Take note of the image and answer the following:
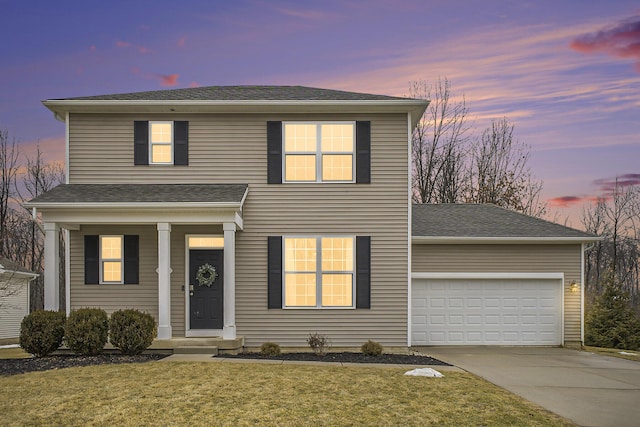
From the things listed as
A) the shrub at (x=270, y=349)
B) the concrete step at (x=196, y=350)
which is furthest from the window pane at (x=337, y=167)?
the concrete step at (x=196, y=350)

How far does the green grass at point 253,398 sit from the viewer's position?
738 centimetres

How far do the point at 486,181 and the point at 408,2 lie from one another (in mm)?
15320

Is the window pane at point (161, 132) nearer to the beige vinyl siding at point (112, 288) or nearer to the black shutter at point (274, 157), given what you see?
the beige vinyl siding at point (112, 288)

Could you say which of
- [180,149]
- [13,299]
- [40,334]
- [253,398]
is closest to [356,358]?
[253,398]

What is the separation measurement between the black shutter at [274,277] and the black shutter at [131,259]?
3248 millimetres

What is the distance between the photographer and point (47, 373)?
1003cm

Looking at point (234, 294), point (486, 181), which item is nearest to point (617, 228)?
point (486, 181)

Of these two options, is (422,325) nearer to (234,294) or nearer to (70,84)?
(234,294)

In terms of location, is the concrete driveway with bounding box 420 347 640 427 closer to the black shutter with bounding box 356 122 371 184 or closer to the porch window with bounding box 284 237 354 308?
the porch window with bounding box 284 237 354 308

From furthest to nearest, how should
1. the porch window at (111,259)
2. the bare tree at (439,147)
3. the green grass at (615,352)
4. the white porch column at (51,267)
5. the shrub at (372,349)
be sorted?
the bare tree at (439,147) → the green grass at (615,352) → the porch window at (111,259) → the shrub at (372,349) → the white porch column at (51,267)

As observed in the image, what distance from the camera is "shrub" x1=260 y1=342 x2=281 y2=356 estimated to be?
1239 cm

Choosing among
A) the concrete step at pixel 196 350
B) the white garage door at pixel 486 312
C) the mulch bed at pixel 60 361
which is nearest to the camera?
the mulch bed at pixel 60 361

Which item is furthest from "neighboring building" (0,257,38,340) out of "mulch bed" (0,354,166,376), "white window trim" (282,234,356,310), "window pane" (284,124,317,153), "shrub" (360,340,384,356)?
"shrub" (360,340,384,356)

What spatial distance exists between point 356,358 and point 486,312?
4988mm
